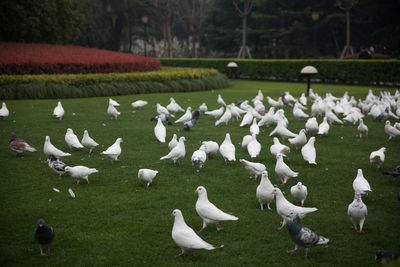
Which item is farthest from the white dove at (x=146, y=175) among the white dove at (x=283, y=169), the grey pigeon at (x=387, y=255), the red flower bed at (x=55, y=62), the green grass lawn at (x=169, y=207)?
the red flower bed at (x=55, y=62)

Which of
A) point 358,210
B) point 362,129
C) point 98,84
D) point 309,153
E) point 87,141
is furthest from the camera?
point 98,84

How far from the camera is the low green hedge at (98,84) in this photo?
18172 millimetres

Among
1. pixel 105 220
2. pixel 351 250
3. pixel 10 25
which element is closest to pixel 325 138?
pixel 351 250

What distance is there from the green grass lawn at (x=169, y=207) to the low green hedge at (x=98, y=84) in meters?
8.18

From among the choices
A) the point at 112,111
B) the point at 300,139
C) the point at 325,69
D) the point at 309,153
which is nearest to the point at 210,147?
the point at 309,153

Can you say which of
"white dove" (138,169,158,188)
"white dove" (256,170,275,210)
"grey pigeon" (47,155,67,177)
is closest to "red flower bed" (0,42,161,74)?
"grey pigeon" (47,155,67,177)

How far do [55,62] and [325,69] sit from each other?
18.8 meters

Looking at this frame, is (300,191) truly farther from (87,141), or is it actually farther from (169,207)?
(87,141)

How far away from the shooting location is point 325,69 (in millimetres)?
29250

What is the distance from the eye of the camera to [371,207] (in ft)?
20.3

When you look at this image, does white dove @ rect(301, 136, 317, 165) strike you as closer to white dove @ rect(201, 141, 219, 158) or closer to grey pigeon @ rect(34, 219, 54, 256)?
white dove @ rect(201, 141, 219, 158)

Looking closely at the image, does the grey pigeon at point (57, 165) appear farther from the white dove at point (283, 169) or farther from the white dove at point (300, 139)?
the white dove at point (300, 139)

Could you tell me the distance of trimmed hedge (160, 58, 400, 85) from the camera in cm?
2592

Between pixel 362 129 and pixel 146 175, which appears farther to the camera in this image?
pixel 362 129
